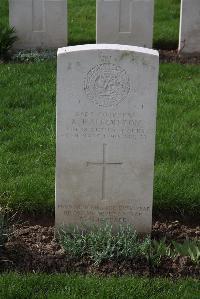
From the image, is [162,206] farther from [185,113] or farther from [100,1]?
[100,1]

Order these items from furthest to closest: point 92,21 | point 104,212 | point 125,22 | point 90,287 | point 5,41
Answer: point 92,21
point 125,22
point 5,41
point 104,212
point 90,287

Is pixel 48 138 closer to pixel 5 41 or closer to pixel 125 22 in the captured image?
pixel 5 41

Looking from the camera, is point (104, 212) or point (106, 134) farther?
point (104, 212)

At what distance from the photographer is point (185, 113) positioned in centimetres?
750

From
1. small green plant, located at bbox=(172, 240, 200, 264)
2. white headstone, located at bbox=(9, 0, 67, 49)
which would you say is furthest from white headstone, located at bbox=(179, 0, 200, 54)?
small green plant, located at bbox=(172, 240, 200, 264)

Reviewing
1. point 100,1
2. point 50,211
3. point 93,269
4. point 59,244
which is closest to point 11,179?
point 50,211

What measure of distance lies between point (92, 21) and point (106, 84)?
6652mm

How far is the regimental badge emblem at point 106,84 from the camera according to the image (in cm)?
493

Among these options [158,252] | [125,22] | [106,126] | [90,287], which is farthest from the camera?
[125,22]

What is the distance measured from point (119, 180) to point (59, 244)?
0.62 meters

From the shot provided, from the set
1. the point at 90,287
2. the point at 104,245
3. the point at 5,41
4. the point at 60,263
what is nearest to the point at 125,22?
the point at 5,41

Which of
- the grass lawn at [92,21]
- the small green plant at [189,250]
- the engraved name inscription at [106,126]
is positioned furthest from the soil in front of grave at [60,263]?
the grass lawn at [92,21]

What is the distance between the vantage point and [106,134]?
5.07 metres

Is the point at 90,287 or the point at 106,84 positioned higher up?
the point at 106,84
